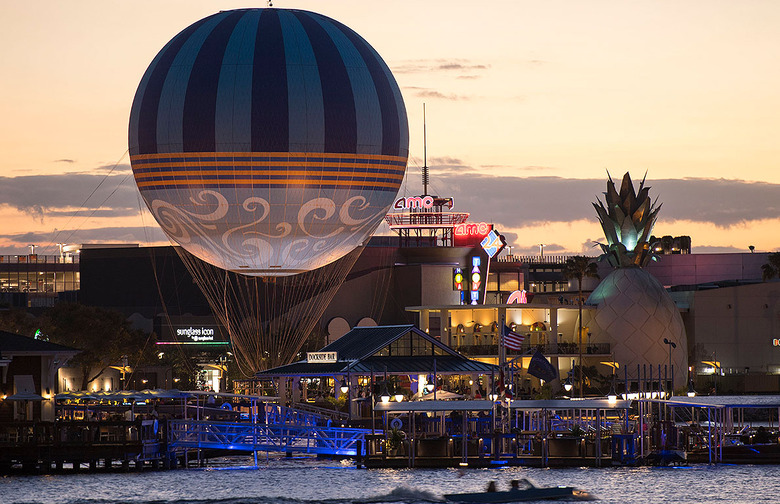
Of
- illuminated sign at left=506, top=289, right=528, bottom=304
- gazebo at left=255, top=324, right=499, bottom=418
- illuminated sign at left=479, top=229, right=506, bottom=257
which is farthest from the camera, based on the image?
illuminated sign at left=479, top=229, right=506, bottom=257

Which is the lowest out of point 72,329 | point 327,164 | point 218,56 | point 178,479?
point 178,479

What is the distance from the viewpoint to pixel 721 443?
71.5 m

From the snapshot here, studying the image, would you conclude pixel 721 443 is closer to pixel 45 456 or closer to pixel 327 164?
pixel 327 164

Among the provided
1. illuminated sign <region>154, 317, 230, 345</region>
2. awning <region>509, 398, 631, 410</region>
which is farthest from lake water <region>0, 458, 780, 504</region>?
illuminated sign <region>154, 317, 230, 345</region>

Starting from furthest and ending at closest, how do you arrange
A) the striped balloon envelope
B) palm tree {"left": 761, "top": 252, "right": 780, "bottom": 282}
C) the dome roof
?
palm tree {"left": 761, "top": 252, "right": 780, "bottom": 282} < the striped balloon envelope < the dome roof

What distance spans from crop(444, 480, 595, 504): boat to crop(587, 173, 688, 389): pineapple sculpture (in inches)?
2612

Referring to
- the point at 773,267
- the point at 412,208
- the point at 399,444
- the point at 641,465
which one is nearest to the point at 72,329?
the point at 399,444

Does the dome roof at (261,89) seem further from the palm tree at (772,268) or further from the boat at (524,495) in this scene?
the palm tree at (772,268)

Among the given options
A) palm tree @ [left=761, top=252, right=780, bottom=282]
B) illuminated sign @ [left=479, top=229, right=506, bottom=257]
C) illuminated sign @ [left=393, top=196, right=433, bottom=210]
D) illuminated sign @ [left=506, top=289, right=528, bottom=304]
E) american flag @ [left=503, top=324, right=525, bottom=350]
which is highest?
illuminated sign @ [left=393, top=196, right=433, bottom=210]

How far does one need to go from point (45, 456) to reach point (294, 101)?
22.0m

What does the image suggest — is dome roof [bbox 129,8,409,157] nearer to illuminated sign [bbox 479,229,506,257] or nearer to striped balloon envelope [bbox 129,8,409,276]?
striped balloon envelope [bbox 129,8,409,276]

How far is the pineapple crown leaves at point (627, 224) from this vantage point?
135 meters

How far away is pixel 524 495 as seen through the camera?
59.3 m

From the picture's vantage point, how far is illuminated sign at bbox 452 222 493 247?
16450 centimetres
